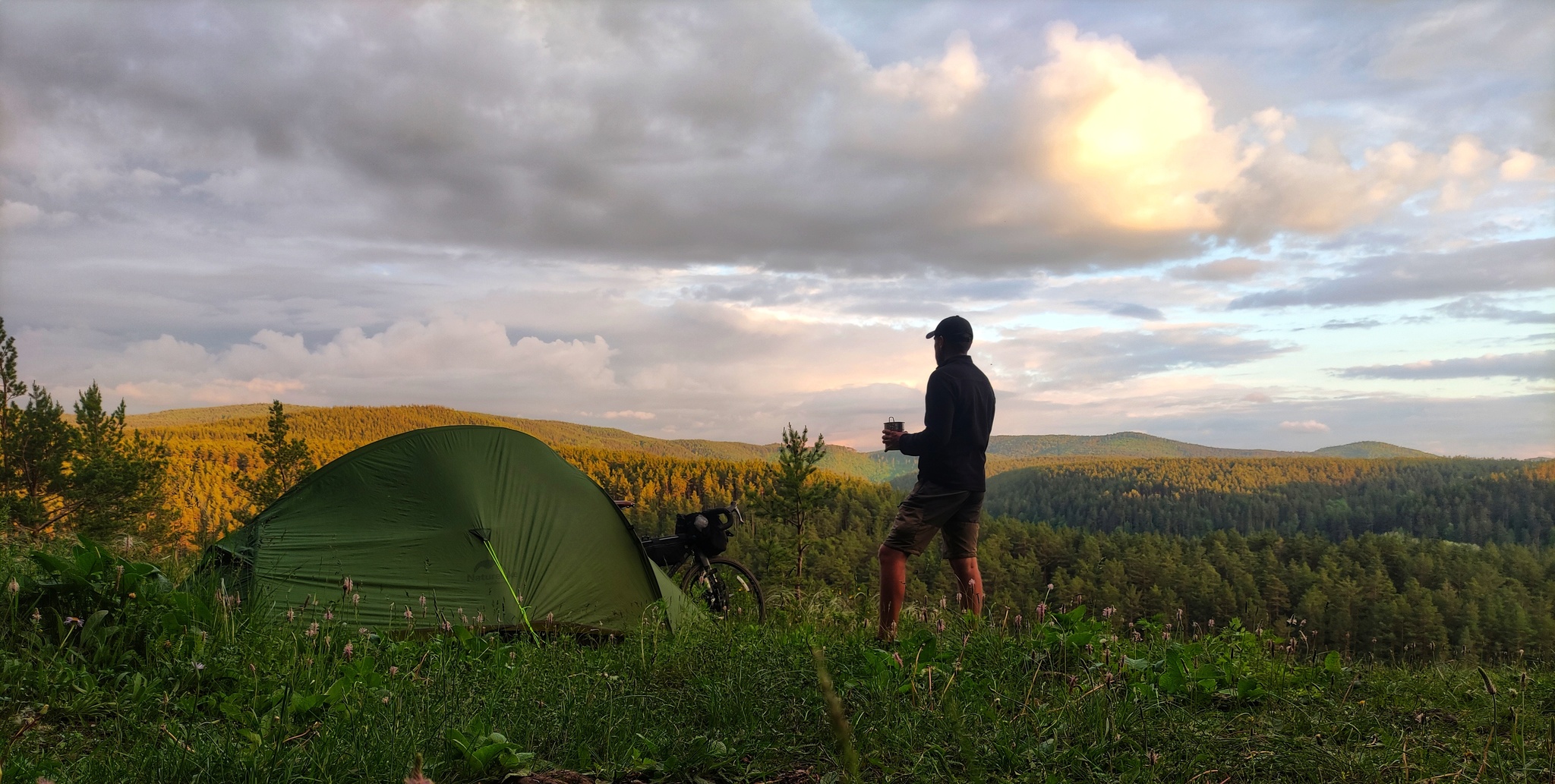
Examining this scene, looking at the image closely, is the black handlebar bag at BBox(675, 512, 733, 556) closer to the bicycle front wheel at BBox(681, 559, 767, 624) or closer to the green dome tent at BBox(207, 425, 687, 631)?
the bicycle front wheel at BBox(681, 559, 767, 624)

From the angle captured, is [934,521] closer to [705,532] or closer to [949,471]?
[949,471]

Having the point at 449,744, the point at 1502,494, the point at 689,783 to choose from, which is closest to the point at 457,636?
the point at 449,744

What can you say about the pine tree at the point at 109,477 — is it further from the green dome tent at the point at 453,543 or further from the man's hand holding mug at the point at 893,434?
the man's hand holding mug at the point at 893,434

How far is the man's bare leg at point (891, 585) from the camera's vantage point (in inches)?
223

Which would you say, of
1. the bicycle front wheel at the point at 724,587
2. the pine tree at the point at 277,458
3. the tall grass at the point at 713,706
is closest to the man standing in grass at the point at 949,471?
the tall grass at the point at 713,706

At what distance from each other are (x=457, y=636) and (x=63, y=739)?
1.91 meters

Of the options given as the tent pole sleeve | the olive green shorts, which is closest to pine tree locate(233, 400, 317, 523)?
the tent pole sleeve

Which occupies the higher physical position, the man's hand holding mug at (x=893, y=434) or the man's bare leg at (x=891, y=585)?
the man's hand holding mug at (x=893, y=434)

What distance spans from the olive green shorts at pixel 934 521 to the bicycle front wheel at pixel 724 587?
2.16 m

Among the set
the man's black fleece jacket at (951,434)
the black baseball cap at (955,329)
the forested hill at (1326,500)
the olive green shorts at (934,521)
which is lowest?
the forested hill at (1326,500)

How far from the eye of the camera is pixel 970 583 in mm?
6016

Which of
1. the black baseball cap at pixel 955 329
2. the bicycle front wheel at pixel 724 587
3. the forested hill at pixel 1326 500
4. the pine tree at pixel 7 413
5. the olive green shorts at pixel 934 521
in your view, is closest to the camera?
the olive green shorts at pixel 934 521

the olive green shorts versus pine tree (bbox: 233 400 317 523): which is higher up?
the olive green shorts

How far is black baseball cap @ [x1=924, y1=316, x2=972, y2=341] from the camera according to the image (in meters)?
6.47
